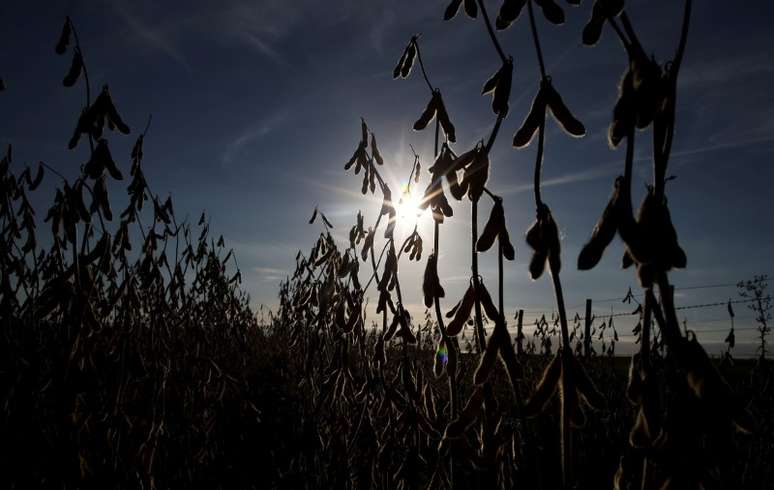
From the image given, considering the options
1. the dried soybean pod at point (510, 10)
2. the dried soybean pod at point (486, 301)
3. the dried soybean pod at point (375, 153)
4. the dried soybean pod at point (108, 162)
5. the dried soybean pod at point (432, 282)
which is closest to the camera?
the dried soybean pod at point (510, 10)

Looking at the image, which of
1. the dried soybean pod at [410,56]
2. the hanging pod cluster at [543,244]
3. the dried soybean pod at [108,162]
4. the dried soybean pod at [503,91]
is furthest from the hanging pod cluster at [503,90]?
the dried soybean pod at [108,162]

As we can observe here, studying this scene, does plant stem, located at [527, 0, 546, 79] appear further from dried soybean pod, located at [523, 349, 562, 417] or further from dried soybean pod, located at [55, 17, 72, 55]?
dried soybean pod, located at [55, 17, 72, 55]

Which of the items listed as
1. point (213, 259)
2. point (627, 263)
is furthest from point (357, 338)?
point (213, 259)

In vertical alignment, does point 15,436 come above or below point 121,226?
below

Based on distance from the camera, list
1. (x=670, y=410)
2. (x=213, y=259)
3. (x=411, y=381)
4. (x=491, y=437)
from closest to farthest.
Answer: (x=670, y=410), (x=491, y=437), (x=411, y=381), (x=213, y=259)

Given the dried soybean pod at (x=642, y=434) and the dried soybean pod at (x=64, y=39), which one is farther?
the dried soybean pod at (x=64, y=39)

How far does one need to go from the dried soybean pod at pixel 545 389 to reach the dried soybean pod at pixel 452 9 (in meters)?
0.87

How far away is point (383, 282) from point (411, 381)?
38 centimetres

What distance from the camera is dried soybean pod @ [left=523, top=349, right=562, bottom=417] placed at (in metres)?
0.87

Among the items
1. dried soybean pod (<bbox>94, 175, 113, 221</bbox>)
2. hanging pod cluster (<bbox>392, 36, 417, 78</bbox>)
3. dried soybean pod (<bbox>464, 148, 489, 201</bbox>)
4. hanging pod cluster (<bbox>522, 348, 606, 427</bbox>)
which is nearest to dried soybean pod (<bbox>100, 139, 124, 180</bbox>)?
dried soybean pod (<bbox>94, 175, 113, 221</bbox>)

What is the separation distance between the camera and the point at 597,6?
0.86 m

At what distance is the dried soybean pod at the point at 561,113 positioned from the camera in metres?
0.98

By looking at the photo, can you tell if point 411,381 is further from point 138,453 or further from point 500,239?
point 138,453

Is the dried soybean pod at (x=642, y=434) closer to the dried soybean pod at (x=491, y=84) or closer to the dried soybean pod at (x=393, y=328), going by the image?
the dried soybean pod at (x=491, y=84)
